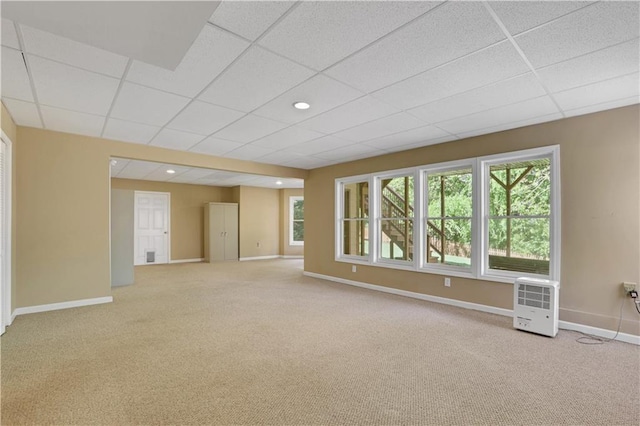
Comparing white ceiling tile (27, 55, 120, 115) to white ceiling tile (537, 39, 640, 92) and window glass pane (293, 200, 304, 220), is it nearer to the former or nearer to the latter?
white ceiling tile (537, 39, 640, 92)

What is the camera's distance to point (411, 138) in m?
4.57

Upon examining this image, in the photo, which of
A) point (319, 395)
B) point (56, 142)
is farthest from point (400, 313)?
Result: point (56, 142)

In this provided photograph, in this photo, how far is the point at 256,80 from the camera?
2682 millimetres

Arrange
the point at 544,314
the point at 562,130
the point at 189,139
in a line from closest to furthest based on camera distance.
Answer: the point at 544,314 < the point at 562,130 < the point at 189,139

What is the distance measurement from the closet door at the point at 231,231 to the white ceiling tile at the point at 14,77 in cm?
697

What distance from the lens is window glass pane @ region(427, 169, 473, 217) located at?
15.3 feet

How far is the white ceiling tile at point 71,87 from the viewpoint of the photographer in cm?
250

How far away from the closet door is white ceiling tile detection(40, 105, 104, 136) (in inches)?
225

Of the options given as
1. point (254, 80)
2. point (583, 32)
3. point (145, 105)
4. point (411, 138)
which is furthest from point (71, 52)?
point (411, 138)

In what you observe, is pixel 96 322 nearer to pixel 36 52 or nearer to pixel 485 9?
pixel 36 52

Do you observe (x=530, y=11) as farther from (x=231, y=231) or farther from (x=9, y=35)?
(x=231, y=231)

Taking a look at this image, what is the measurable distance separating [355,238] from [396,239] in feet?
3.34

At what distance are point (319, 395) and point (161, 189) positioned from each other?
8.75 metres

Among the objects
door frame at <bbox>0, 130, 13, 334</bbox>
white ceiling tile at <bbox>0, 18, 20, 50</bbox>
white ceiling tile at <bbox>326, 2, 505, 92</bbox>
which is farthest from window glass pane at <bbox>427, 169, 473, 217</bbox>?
door frame at <bbox>0, 130, 13, 334</bbox>
